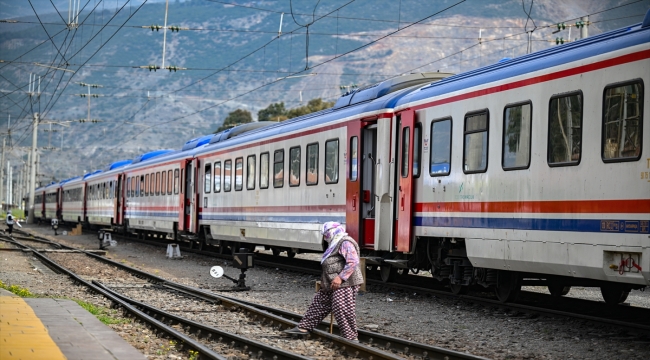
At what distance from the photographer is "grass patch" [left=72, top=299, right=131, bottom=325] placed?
1327cm

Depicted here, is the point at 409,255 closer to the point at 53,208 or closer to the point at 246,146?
the point at 246,146

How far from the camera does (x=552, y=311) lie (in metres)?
13.0

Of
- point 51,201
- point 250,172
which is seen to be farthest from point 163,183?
point 51,201

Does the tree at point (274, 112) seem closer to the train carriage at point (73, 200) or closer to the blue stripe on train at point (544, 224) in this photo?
the train carriage at point (73, 200)

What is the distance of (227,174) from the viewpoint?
26656mm

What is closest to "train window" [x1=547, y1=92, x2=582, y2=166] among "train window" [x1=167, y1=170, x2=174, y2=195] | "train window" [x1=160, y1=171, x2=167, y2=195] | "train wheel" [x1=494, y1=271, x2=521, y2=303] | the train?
the train

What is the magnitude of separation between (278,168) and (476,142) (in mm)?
8947

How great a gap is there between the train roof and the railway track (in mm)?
4283

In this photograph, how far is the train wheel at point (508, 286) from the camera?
14.1 m

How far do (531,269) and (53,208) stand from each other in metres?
65.0

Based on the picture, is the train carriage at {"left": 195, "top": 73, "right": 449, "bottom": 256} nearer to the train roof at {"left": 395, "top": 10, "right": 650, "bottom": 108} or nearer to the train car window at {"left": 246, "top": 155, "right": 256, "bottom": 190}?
the train car window at {"left": 246, "top": 155, "right": 256, "bottom": 190}

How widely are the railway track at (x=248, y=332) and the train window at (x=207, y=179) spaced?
395 inches

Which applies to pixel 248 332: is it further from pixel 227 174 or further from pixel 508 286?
pixel 227 174

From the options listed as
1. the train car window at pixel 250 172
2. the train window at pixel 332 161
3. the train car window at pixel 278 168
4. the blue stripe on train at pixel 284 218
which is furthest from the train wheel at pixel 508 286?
the train car window at pixel 250 172
